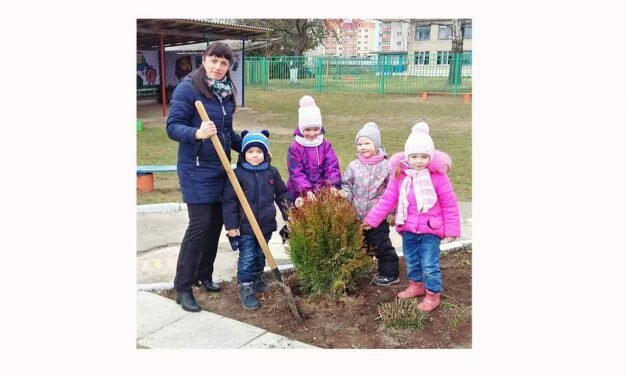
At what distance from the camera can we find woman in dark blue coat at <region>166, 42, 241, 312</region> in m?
3.56

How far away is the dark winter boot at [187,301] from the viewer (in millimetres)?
3824

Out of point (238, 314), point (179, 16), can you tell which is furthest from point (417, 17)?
point (238, 314)

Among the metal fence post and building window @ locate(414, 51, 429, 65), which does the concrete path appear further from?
the metal fence post

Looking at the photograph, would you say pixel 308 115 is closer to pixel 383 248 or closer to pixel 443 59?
pixel 383 248

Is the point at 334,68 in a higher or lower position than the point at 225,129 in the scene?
higher

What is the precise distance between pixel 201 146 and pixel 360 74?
15.0 feet

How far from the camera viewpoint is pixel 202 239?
385 centimetres

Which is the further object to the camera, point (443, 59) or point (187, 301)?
point (443, 59)

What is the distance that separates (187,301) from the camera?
Answer: 3.86 metres

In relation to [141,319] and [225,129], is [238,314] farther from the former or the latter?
[225,129]

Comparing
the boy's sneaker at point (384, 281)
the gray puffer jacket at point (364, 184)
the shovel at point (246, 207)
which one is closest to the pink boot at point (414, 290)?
the boy's sneaker at point (384, 281)

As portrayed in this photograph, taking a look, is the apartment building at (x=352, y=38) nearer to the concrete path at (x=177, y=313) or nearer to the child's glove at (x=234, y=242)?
the child's glove at (x=234, y=242)

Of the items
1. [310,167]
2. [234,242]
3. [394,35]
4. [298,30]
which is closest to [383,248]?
[310,167]

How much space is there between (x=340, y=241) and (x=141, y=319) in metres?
1.37
